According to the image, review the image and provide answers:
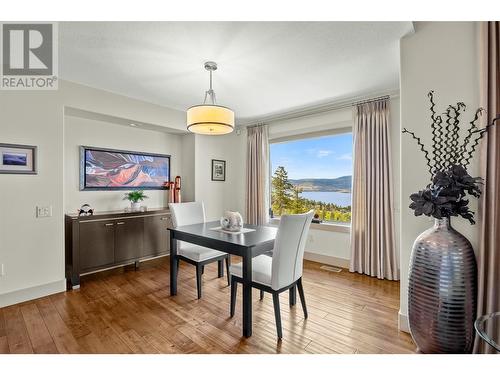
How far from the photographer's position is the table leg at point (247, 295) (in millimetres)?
2047

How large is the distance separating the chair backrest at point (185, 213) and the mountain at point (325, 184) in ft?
6.33

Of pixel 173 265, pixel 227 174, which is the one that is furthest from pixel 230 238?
pixel 227 174

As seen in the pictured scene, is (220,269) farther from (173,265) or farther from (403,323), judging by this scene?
(403,323)

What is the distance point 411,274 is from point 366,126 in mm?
2319

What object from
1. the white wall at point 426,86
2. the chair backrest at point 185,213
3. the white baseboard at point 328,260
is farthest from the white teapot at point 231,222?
Answer: the white baseboard at point 328,260

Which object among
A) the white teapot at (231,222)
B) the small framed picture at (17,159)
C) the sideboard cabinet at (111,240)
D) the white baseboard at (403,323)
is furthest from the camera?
the sideboard cabinet at (111,240)

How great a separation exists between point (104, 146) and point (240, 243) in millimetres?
2901

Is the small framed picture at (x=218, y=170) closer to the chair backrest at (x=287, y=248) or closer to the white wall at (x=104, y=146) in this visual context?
the white wall at (x=104, y=146)

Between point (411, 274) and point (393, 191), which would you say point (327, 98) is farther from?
point (411, 274)

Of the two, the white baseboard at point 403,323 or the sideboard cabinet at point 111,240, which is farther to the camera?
the sideboard cabinet at point 111,240

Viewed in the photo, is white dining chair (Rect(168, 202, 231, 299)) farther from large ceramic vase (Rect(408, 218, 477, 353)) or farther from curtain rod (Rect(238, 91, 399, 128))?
curtain rod (Rect(238, 91, 399, 128))

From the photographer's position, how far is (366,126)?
11.5 feet

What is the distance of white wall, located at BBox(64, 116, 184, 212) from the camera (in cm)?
346
